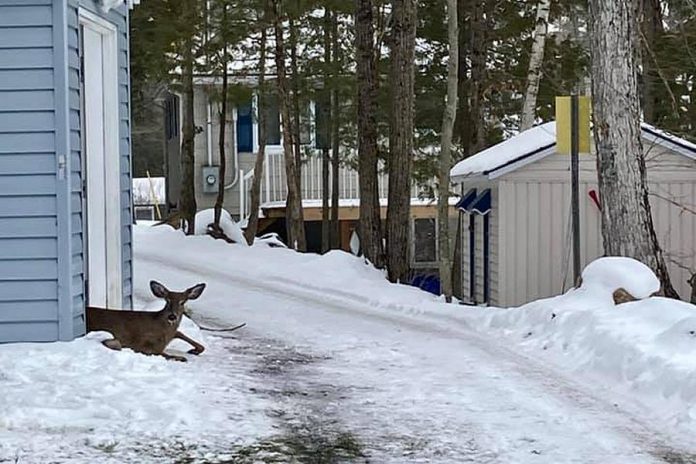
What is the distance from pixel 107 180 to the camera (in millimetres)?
9125

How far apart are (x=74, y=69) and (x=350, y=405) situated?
3.21m

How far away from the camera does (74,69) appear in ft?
25.6

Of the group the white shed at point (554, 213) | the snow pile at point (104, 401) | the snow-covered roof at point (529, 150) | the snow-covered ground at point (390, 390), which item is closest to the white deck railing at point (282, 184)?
the snow-covered roof at point (529, 150)

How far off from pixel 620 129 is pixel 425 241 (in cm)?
1715

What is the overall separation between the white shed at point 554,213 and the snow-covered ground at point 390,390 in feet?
8.22

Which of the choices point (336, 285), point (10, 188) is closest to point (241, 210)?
point (336, 285)

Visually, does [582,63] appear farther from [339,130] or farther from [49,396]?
[49,396]

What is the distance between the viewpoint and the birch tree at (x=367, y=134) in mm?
16047

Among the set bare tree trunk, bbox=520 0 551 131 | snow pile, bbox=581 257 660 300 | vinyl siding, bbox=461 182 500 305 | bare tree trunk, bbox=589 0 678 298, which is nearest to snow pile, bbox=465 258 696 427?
snow pile, bbox=581 257 660 300

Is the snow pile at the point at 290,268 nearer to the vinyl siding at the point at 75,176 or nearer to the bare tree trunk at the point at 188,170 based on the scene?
the bare tree trunk at the point at 188,170

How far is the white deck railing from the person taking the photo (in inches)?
1045

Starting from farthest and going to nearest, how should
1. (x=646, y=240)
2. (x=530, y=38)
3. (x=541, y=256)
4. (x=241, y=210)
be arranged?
(x=241, y=210) < (x=530, y=38) < (x=541, y=256) < (x=646, y=240)

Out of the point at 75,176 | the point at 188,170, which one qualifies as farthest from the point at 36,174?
the point at 188,170

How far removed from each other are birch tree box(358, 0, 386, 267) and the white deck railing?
9630 mm
